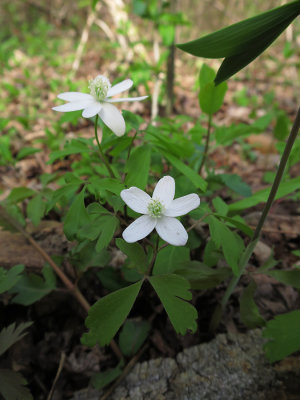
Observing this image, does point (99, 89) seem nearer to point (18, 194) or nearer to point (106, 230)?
point (106, 230)

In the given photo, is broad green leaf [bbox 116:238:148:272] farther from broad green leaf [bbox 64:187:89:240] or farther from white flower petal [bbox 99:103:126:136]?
white flower petal [bbox 99:103:126:136]

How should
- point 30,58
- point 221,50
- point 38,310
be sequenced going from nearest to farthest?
point 221,50, point 38,310, point 30,58

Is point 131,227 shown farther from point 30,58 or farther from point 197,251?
point 30,58

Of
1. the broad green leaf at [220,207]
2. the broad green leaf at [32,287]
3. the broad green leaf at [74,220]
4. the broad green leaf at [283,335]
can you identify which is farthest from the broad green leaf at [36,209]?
the broad green leaf at [283,335]

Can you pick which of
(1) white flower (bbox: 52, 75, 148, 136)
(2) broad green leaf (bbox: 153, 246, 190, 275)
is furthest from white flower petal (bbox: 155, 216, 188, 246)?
(1) white flower (bbox: 52, 75, 148, 136)

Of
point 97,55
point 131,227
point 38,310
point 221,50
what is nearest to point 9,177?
point 38,310

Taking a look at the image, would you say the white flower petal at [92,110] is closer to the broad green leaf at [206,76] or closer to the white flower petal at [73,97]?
the white flower petal at [73,97]
